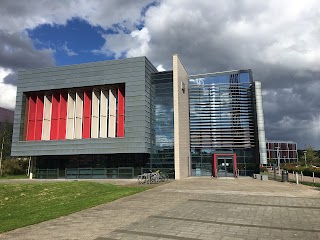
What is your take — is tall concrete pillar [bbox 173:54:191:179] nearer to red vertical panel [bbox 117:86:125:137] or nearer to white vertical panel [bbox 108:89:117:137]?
red vertical panel [bbox 117:86:125:137]

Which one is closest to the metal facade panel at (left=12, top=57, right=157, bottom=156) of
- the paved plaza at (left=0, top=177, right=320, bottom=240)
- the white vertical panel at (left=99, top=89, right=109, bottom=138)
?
the white vertical panel at (left=99, top=89, right=109, bottom=138)

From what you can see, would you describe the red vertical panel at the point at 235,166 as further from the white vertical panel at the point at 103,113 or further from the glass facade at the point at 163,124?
the white vertical panel at the point at 103,113

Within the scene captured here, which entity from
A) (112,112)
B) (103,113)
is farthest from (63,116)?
(112,112)

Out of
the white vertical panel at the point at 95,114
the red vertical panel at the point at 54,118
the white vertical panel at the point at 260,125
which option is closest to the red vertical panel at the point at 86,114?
the white vertical panel at the point at 95,114

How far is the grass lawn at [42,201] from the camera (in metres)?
10.9

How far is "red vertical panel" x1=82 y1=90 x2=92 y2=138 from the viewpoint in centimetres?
3634

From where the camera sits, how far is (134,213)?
37.6ft

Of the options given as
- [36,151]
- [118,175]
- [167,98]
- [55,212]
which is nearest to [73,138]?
[36,151]

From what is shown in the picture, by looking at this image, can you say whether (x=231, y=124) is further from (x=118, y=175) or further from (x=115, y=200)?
(x=115, y=200)

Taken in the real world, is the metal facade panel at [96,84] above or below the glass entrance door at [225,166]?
above

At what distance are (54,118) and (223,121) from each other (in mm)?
23425

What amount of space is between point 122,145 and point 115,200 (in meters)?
Result: 18.6

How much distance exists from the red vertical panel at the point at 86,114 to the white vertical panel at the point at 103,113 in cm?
180

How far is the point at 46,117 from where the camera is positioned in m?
38.6
